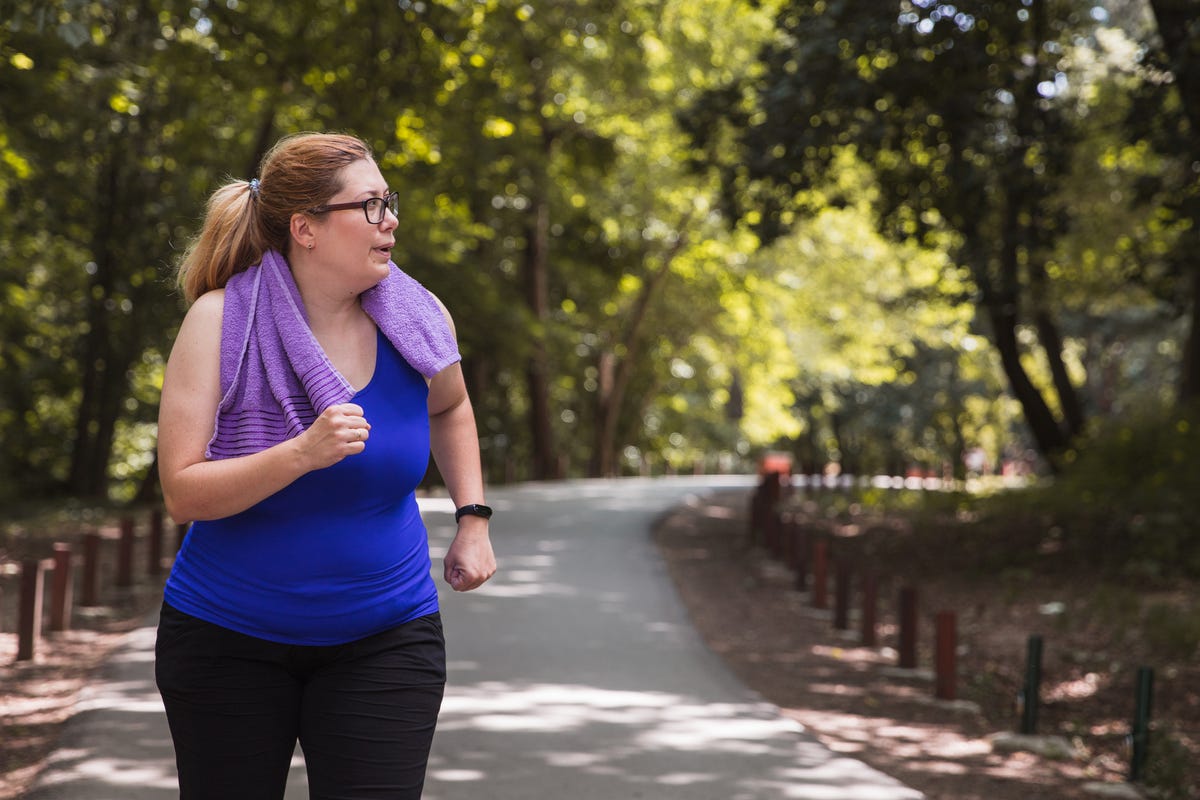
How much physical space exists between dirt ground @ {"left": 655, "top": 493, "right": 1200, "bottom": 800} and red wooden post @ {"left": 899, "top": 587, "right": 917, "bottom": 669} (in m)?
0.09

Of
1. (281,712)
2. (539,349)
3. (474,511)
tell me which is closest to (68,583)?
(474,511)

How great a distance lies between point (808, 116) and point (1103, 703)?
22.2 ft

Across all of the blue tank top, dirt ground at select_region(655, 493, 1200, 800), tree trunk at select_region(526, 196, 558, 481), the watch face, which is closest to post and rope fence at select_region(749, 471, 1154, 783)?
dirt ground at select_region(655, 493, 1200, 800)

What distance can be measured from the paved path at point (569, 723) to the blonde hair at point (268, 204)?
9.96ft

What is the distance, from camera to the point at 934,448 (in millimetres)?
55781

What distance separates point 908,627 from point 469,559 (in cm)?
707

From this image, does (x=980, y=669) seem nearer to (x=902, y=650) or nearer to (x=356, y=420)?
(x=902, y=650)

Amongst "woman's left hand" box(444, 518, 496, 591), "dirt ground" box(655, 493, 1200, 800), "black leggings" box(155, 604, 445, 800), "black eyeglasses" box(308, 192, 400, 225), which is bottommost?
"dirt ground" box(655, 493, 1200, 800)

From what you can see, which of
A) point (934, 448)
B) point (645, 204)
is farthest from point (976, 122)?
point (934, 448)

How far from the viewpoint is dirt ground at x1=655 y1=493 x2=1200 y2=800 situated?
7.02 metres

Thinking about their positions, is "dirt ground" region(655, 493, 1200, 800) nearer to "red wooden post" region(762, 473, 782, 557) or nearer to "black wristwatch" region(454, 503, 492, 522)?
"red wooden post" region(762, 473, 782, 557)

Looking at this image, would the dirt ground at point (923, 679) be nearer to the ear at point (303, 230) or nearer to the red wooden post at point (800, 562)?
the red wooden post at point (800, 562)

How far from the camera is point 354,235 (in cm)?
278

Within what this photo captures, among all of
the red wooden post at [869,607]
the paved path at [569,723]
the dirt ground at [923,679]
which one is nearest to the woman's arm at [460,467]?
the paved path at [569,723]
